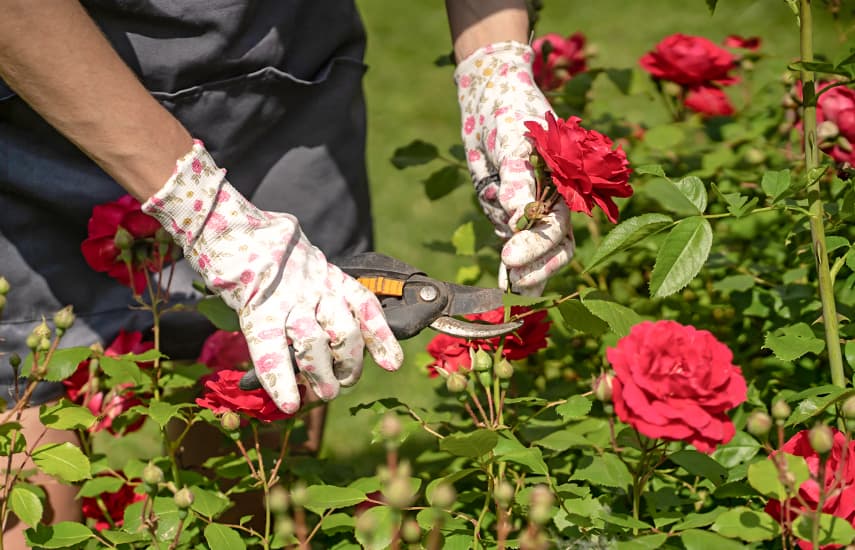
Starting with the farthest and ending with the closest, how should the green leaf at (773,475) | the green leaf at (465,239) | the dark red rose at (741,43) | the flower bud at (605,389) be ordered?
the dark red rose at (741,43) < the green leaf at (465,239) < the flower bud at (605,389) < the green leaf at (773,475)

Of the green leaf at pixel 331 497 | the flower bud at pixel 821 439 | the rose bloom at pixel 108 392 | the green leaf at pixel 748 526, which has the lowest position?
the rose bloom at pixel 108 392

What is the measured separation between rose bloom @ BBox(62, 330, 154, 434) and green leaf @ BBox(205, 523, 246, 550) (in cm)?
42

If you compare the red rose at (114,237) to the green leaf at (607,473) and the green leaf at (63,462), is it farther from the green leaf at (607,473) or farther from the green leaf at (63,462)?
the green leaf at (607,473)

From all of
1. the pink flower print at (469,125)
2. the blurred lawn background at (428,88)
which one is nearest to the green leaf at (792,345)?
the pink flower print at (469,125)

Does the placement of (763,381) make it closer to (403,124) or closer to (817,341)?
(817,341)

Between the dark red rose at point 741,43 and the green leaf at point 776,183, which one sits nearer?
the green leaf at point 776,183

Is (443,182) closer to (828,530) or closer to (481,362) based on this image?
(481,362)

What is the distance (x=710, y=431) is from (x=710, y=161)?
143 cm

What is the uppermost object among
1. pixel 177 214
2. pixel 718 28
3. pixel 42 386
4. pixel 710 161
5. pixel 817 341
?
pixel 177 214

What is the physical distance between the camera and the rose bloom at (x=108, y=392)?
1.84m

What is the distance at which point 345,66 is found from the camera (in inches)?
89.0

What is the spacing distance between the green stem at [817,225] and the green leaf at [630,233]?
23 cm

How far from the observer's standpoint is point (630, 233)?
143 centimetres

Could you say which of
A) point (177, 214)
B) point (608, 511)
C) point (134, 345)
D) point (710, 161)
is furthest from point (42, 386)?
point (710, 161)
